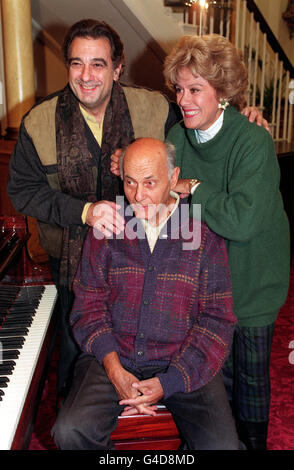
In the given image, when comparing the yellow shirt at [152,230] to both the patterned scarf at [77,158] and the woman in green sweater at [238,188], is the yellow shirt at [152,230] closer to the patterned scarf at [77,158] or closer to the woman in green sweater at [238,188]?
the woman in green sweater at [238,188]

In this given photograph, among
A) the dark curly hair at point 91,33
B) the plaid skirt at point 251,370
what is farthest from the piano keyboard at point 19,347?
the dark curly hair at point 91,33

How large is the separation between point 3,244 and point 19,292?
→ 0.23m

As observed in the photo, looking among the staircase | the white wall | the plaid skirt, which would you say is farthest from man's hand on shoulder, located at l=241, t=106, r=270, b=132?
the white wall

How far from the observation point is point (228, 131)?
6.48 feet

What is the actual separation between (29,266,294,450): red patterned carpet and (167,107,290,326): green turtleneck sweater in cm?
85

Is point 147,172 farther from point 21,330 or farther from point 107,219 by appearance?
point 21,330

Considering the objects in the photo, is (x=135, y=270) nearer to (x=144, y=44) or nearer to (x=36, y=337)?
(x=36, y=337)

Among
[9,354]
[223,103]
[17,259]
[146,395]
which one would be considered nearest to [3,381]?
[9,354]

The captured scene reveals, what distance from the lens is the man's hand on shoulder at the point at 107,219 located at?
1.92m

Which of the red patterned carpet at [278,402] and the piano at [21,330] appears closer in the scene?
the piano at [21,330]

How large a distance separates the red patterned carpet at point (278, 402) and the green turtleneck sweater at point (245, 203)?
85 centimetres

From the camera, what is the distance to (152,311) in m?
1.87
